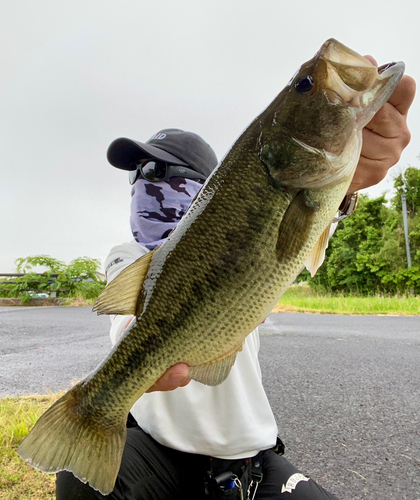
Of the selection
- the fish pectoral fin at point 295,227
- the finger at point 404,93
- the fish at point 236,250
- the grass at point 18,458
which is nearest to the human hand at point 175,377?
the fish at point 236,250

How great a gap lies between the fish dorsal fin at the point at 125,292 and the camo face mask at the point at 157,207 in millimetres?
871

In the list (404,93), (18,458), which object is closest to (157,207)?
(404,93)

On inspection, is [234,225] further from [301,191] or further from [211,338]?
[211,338]

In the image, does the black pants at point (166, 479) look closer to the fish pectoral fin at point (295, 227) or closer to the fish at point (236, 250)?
the fish at point (236, 250)

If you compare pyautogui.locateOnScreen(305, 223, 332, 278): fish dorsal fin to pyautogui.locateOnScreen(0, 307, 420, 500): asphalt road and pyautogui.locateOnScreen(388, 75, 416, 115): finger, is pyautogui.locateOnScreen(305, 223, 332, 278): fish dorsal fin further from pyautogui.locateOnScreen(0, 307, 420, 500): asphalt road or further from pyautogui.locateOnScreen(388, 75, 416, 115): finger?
pyautogui.locateOnScreen(0, 307, 420, 500): asphalt road

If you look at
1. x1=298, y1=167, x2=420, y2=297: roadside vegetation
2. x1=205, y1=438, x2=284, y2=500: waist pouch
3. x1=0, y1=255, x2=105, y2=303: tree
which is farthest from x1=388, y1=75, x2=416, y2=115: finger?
x1=298, y1=167, x2=420, y2=297: roadside vegetation

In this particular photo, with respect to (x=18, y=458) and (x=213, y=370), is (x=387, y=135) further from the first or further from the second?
(x=18, y=458)

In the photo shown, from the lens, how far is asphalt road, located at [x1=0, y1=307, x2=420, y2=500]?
2787mm

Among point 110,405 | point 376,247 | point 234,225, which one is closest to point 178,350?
point 110,405

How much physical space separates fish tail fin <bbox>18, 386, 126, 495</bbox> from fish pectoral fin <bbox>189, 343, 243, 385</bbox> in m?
0.37

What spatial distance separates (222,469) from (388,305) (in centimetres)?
1415

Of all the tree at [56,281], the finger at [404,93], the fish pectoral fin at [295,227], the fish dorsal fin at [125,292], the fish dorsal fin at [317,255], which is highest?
the finger at [404,93]

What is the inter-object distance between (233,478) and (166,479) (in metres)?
0.35

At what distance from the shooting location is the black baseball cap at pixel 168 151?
2604 mm
